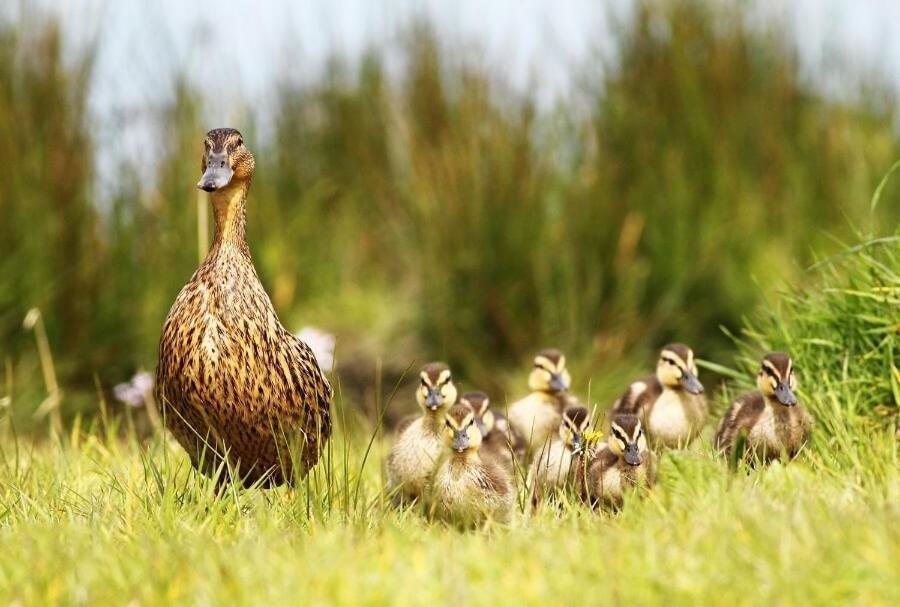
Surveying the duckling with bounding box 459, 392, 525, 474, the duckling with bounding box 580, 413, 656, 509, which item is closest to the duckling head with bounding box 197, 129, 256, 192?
the duckling with bounding box 459, 392, 525, 474

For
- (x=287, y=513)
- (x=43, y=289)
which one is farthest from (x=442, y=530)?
(x=43, y=289)

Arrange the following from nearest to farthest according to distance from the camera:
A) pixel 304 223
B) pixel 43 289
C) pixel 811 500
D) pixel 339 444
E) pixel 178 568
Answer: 1. pixel 178 568
2. pixel 811 500
3. pixel 339 444
4. pixel 43 289
5. pixel 304 223

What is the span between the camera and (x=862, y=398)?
5113mm

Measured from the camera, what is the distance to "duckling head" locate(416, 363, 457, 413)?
16.3 ft

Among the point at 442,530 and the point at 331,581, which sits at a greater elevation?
the point at 331,581

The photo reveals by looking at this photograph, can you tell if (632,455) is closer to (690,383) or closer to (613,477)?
(613,477)

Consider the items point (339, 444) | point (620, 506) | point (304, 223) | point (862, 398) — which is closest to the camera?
point (620, 506)

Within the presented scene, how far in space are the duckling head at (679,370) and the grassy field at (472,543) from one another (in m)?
0.76

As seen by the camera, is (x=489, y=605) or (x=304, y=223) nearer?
(x=489, y=605)

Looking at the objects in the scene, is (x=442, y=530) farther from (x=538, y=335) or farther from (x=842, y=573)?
(x=538, y=335)

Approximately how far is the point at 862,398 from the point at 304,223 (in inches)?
248

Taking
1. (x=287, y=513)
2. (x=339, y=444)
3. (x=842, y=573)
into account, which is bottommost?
(x=339, y=444)

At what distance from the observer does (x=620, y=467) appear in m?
4.42

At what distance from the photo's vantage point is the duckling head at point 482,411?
5.44 m
